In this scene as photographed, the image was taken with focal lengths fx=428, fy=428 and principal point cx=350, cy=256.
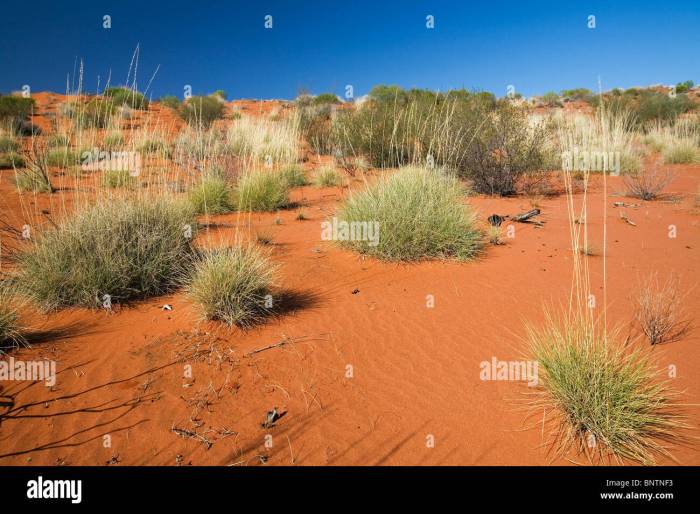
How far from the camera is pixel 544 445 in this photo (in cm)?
248

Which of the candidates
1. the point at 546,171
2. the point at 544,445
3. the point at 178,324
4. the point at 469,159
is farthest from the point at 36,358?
the point at 546,171

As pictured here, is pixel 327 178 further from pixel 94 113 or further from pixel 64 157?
pixel 64 157

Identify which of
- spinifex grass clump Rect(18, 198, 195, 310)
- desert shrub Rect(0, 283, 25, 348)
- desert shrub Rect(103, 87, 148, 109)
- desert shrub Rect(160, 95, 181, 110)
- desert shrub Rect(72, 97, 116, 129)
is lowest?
desert shrub Rect(0, 283, 25, 348)

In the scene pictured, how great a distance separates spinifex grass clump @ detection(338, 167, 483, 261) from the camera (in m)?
5.41

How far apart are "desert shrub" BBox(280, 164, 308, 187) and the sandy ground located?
5892mm

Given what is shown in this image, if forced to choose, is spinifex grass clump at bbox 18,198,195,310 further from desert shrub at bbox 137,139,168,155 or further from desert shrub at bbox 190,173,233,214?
desert shrub at bbox 190,173,233,214

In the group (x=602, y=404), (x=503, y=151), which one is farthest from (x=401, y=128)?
(x=602, y=404)

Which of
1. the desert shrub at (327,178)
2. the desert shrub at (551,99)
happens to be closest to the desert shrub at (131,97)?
the desert shrub at (327,178)

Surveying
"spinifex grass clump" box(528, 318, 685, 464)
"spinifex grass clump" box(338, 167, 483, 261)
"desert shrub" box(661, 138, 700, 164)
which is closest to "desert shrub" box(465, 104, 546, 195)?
"spinifex grass clump" box(338, 167, 483, 261)

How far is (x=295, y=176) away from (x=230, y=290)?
25.7 feet

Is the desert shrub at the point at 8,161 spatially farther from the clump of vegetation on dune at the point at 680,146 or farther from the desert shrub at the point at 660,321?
the clump of vegetation on dune at the point at 680,146

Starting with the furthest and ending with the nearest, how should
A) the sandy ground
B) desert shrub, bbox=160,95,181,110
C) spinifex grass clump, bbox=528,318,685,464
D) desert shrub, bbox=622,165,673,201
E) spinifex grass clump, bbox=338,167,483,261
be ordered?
1. desert shrub, bbox=160,95,181,110
2. desert shrub, bbox=622,165,673,201
3. spinifex grass clump, bbox=338,167,483,261
4. the sandy ground
5. spinifex grass clump, bbox=528,318,685,464

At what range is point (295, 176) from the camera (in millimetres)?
11234
